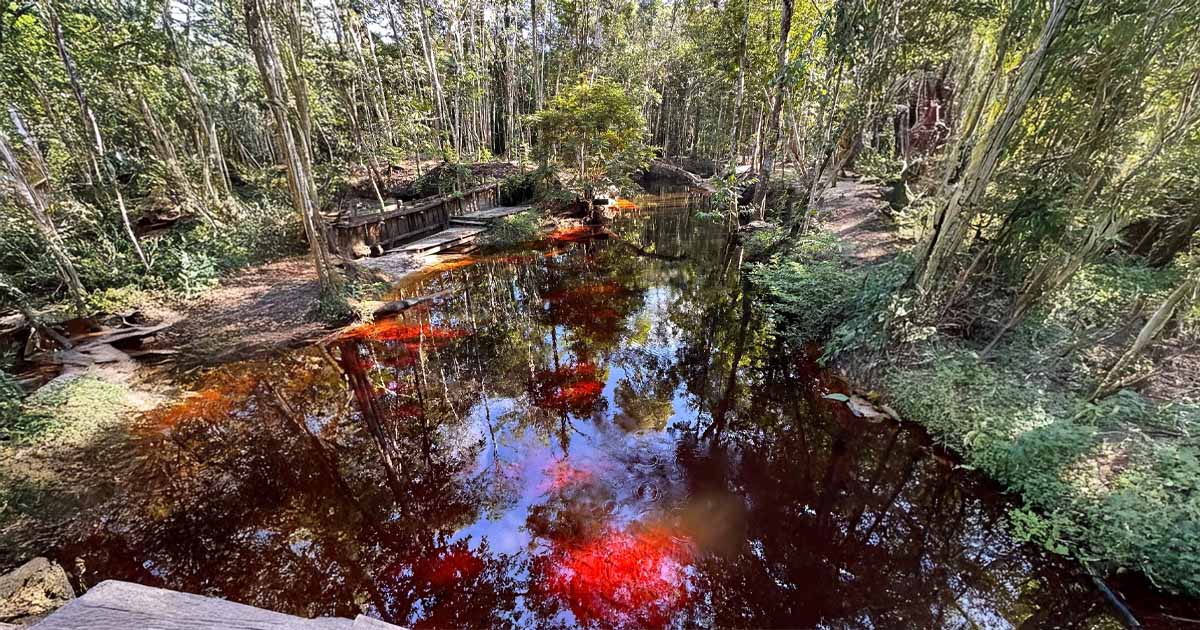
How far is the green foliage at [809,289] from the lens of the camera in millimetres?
7266

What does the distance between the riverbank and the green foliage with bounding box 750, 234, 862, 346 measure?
0.16 feet

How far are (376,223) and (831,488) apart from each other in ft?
41.1

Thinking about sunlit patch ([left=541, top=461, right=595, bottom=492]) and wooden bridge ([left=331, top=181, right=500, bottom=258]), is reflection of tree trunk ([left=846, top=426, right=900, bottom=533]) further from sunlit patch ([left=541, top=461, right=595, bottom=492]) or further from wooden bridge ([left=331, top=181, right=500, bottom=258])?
wooden bridge ([left=331, top=181, right=500, bottom=258])

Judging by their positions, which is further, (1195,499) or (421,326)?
(421,326)

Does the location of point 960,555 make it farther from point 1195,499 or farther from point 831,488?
point 1195,499

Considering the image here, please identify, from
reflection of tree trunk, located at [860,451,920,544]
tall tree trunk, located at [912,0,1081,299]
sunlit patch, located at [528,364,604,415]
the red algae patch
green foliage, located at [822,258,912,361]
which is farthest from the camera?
sunlit patch, located at [528,364,604,415]

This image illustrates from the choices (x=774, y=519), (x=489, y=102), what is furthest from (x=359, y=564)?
(x=489, y=102)

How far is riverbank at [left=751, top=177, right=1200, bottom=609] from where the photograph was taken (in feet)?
11.0

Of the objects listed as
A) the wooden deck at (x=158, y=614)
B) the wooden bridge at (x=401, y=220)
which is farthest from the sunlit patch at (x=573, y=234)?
the wooden deck at (x=158, y=614)

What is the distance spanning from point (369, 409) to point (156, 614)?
519 cm

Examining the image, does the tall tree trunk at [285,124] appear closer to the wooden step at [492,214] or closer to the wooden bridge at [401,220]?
the wooden bridge at [401,220]

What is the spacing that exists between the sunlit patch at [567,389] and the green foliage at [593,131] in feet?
34.7

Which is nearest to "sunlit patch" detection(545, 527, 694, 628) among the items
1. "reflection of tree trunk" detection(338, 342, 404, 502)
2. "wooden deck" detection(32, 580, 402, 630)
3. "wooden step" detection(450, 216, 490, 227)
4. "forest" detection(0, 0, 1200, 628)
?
"forest" detection(0, 0, 1200, 628)

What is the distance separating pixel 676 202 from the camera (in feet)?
73.3
